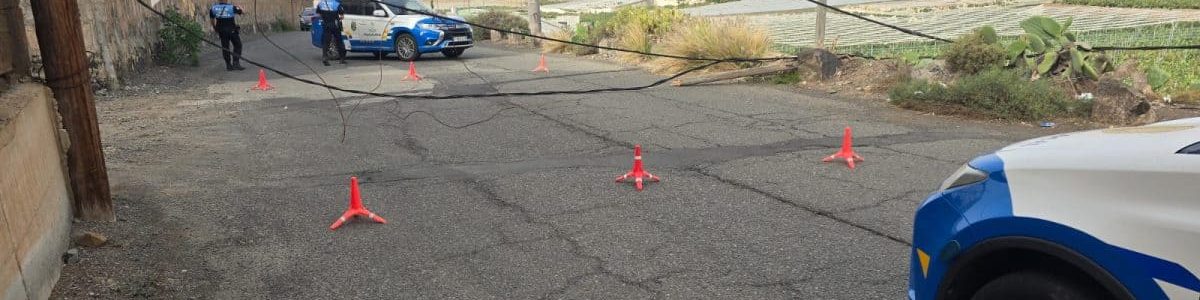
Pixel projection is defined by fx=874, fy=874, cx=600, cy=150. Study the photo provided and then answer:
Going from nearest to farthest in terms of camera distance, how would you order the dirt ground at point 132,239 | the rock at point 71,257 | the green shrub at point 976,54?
the dirt ground at point 132,239, the rock at point 71,257, the green shrub at point 976,54

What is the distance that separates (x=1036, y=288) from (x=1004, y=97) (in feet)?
26.9

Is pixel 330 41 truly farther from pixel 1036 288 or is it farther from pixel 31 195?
pixel 1036 288

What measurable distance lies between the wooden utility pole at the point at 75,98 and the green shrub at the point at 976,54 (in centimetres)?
1009

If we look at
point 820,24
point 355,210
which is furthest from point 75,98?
point 820,24

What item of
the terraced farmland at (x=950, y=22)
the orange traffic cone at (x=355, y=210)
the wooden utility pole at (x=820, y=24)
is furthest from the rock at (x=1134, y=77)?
the orange traffic cone at (x=355, y=210)

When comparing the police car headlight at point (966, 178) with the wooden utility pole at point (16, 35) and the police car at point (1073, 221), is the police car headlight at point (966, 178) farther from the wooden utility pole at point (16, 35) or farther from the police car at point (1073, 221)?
the wooden utility pole at point (16, 35)

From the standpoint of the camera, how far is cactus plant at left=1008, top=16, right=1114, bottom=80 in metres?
10.6

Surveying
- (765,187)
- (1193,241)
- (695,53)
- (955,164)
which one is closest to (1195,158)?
(1193,241)

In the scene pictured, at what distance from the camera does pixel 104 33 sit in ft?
46.3

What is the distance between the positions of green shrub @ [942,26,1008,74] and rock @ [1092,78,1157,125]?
5.33 feet

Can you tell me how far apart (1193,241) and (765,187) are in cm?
456

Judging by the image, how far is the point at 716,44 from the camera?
50.4 ft

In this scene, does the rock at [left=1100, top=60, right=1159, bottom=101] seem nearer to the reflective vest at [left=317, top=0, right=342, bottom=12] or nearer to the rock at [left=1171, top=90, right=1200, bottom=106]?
the rock at [left=1171, top=90, right=1200, bottom=106]

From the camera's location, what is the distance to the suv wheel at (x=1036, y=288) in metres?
2.53
